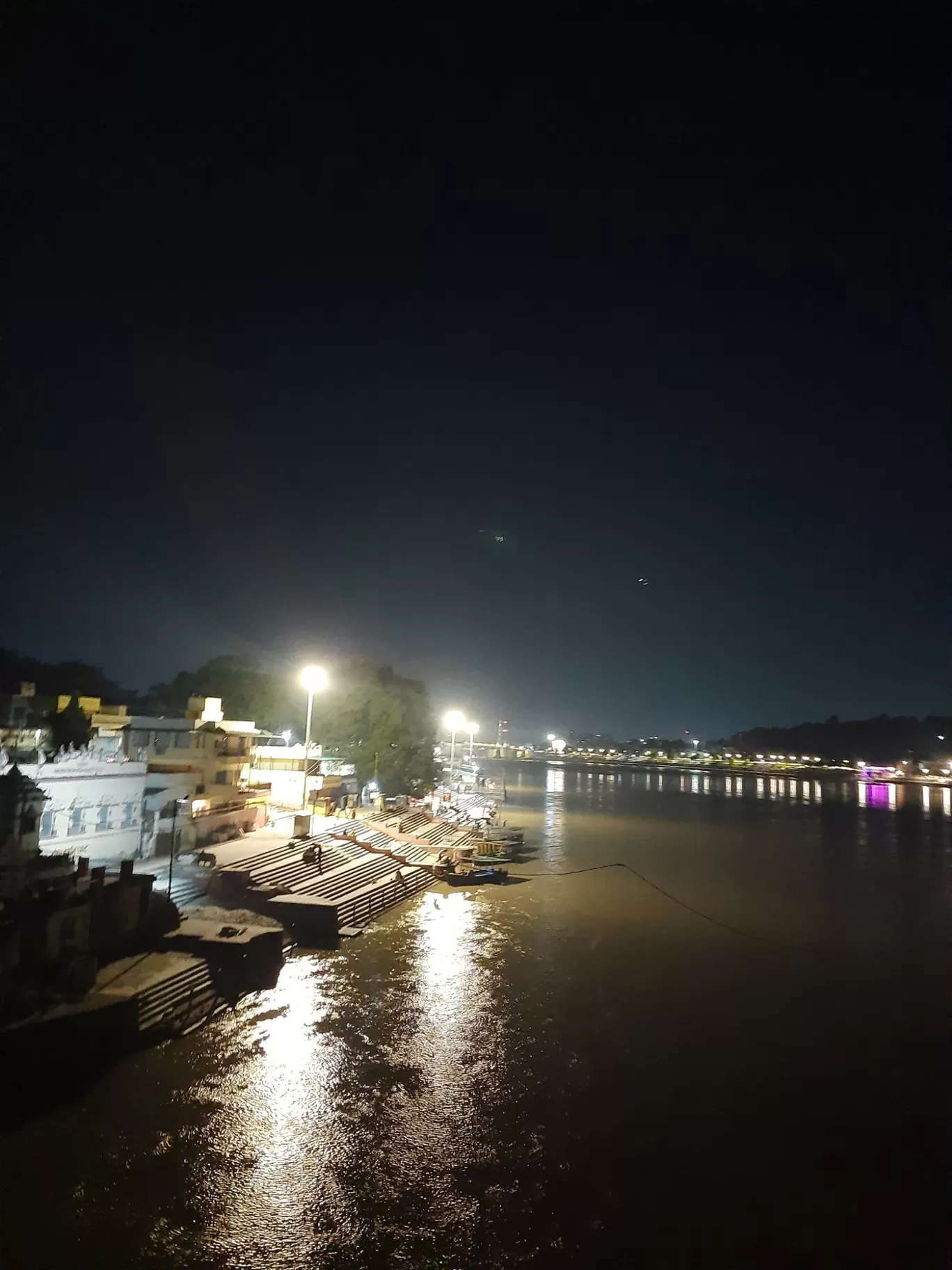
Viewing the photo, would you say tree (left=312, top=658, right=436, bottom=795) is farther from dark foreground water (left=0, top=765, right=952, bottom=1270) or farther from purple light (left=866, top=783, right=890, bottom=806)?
purple light (left=866, top=783, right=890, bottom=806)

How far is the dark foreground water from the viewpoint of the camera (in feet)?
27.5

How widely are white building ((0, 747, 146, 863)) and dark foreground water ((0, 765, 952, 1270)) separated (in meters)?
5.06

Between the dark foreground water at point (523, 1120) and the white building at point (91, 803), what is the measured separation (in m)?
5.06

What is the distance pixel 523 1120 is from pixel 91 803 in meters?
11.7

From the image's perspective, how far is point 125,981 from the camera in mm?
12742

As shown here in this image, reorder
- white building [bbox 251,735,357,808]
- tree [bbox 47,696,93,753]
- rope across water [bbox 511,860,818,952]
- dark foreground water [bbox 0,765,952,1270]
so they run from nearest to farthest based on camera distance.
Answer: dark foreground water [bbox 0,765,952,1270], tree [bbox 47,696,93,753], rope across water [bbox 511,860,818,952], white building [bbox 251,735,357,808]

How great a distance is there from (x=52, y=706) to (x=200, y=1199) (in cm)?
1677

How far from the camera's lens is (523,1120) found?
10883mm

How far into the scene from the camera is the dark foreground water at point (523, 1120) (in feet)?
27.5

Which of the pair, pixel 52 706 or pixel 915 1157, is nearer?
pixel 915 1157

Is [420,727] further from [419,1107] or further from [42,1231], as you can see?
[42,1231]

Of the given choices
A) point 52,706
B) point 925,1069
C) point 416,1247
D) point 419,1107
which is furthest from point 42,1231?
point 52,706

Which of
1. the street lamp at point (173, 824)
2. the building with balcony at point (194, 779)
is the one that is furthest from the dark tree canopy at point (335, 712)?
the street lamp at point (173, 824)

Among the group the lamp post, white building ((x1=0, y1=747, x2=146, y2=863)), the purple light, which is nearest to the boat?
the lamp post
